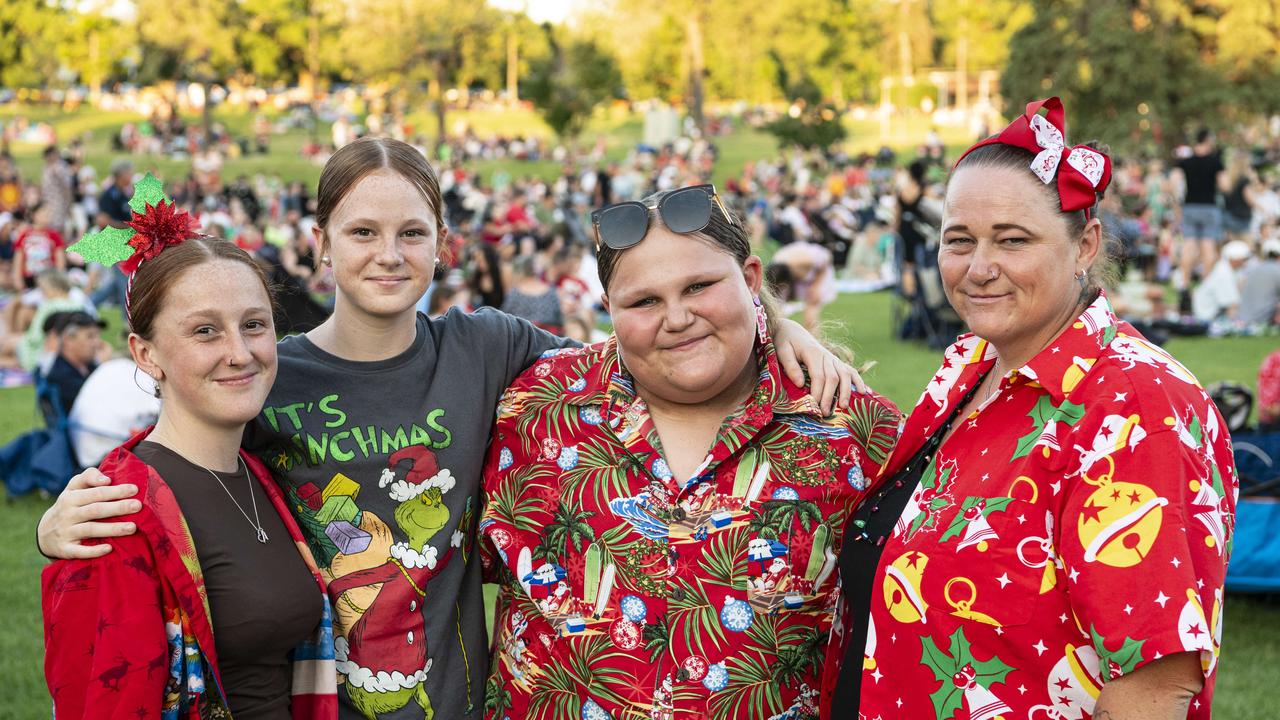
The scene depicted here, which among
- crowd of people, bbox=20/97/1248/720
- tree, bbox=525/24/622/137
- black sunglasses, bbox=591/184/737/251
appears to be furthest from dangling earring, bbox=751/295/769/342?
tree, bbox=525/24/622/137

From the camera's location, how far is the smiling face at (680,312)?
2.74 m

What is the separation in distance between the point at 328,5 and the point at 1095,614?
63513 mm

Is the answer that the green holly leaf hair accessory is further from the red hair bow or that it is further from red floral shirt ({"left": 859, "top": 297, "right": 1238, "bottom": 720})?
the red hair bow

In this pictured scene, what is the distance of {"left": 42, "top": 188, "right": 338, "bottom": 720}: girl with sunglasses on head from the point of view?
238 centimetres

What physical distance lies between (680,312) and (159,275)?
1.19 metres

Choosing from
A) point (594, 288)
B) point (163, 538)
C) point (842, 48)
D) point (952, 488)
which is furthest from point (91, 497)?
point (842, 48)

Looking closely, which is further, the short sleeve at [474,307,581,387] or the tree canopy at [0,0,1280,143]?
the tree canopy at [0,0,1280,143]

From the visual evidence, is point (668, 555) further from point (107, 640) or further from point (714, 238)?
point (107, 640)

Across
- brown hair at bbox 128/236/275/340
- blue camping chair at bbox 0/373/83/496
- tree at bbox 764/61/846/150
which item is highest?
tree at bbox 764/61/846/150

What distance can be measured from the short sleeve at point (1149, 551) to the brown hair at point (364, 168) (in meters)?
1.79

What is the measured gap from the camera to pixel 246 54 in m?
63.6

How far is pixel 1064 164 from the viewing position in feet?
7.69

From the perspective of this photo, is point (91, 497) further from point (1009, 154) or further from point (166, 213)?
point (1009, 154)

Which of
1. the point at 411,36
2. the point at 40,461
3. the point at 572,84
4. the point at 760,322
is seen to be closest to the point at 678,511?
the point at 760,322
